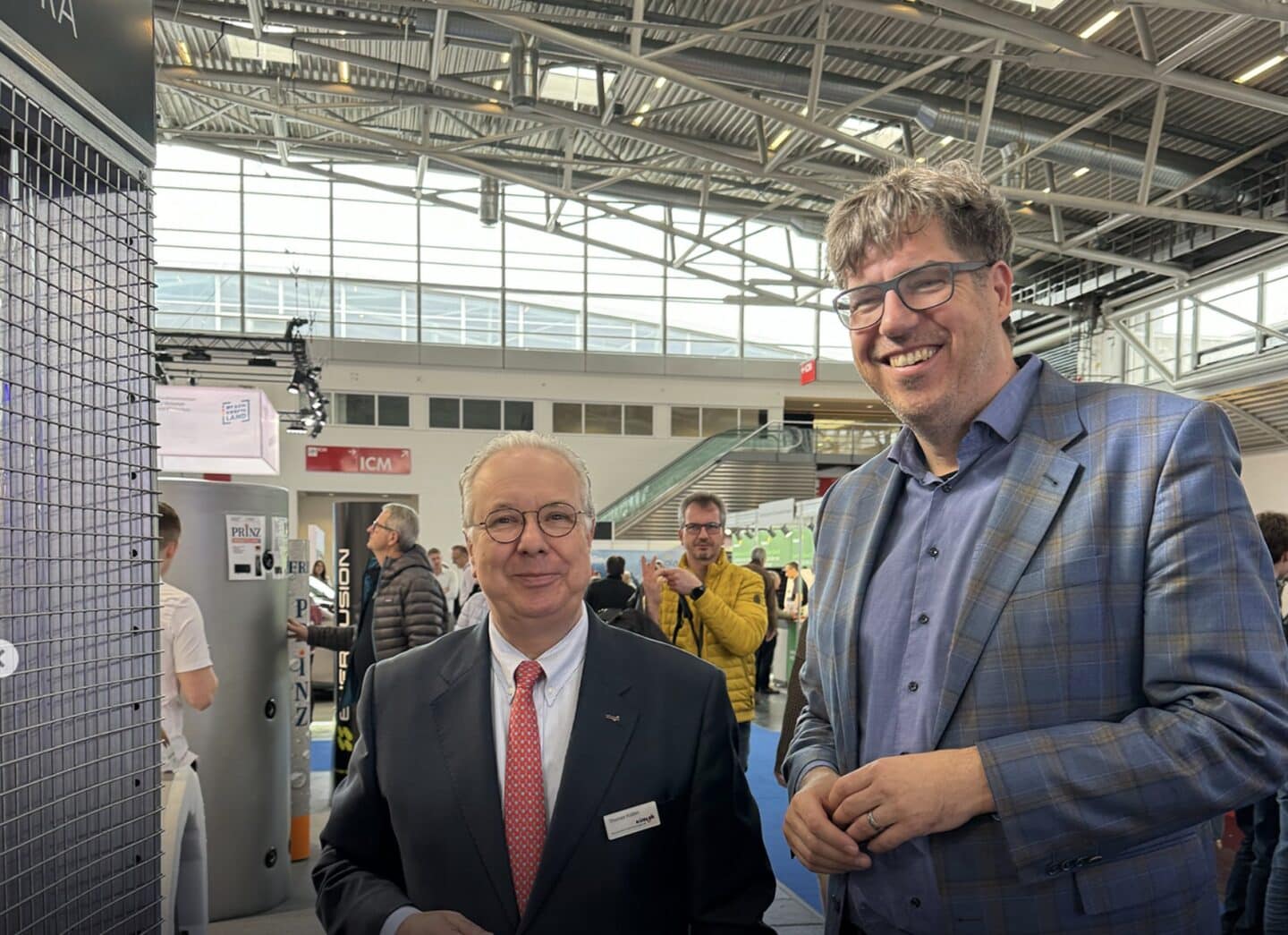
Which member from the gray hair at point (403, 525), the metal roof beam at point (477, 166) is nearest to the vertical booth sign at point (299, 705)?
the gray hair at point (403, 525)

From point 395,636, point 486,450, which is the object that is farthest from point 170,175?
point 486,450

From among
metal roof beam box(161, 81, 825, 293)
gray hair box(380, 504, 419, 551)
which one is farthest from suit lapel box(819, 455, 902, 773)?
metal roof beam box(161, 81, 825, 293)

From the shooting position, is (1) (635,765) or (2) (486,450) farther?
(2) (486,450)

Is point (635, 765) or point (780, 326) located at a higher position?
point (780, 326)

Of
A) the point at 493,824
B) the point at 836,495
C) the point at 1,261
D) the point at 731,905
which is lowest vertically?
the point at 731,905

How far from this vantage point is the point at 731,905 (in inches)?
63.8

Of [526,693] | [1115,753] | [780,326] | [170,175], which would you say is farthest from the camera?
[780,326]

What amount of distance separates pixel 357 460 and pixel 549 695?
23.1m

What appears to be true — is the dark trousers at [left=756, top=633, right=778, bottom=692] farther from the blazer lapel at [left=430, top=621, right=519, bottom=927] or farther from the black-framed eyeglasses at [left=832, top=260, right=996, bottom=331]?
the black-framed eyeglasses at [left=832, top=260, right=996, bottom=331]

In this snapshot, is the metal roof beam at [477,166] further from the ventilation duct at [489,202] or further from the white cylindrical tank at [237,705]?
the white cylindrical tank at [237,705]

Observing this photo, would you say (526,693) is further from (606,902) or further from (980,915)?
(980,915)

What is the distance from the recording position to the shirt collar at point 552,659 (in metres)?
1.72

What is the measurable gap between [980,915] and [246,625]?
418cm

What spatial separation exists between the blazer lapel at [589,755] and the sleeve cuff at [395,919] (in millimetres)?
173
